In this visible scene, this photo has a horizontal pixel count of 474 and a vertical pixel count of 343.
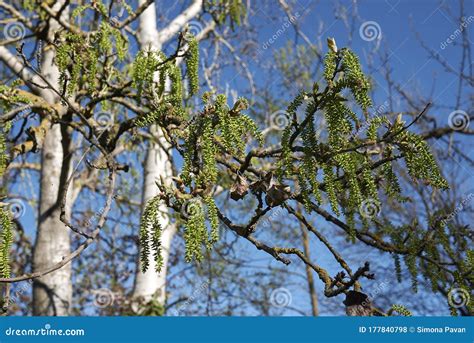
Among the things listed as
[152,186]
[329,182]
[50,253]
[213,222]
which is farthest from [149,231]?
[152,186]

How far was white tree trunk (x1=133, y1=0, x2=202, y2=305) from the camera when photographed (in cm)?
579

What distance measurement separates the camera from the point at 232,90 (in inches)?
325

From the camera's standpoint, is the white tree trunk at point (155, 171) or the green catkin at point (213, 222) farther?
the white tree trunk at point (155, 171)

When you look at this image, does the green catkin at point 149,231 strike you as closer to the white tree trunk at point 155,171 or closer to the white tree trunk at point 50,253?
the white tree trunk at point 155,171

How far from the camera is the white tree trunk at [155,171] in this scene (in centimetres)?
579

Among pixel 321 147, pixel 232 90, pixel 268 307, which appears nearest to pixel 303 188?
pixel 321 147

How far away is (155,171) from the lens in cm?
622

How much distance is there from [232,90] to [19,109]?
5638 millimetres

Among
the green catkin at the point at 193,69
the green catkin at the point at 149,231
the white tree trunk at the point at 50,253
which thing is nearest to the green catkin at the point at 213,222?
the green catkin at the point at 149,231

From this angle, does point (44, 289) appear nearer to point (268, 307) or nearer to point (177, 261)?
point (177, 261)

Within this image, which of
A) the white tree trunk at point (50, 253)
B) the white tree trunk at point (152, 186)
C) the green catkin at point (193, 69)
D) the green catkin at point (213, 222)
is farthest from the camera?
the white tree trunk at point (152, 186)

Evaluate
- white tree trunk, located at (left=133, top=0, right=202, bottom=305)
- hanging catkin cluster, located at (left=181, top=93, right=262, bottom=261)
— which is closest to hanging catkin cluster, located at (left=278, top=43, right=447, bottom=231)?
hanging catkin cluster, located at (left=181, top=93, right=262, bottom=261)

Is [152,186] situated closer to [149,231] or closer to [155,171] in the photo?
[155,171]

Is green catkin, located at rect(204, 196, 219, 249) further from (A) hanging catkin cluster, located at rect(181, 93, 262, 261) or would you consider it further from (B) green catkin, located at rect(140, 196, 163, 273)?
(B) green catkin, located at rect(140, 196, 163, 273)
